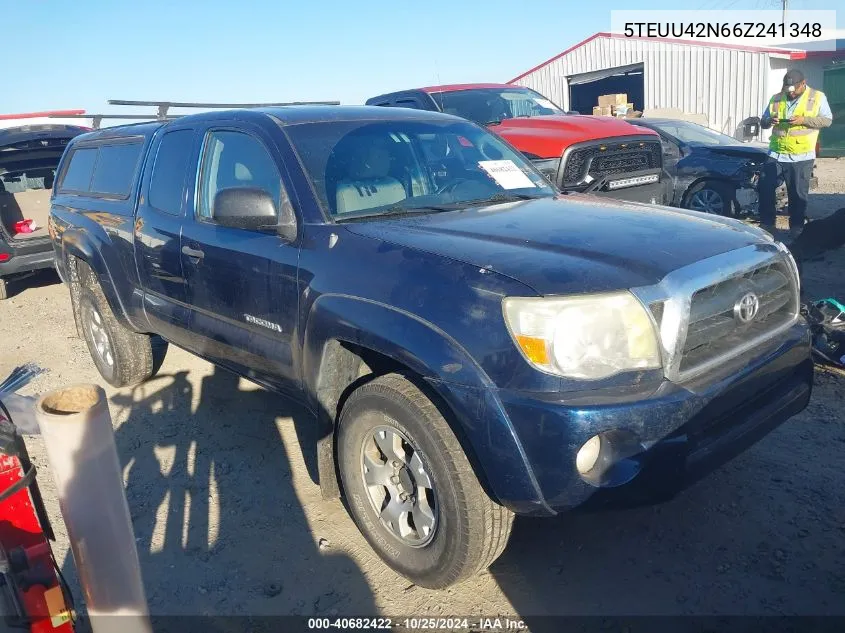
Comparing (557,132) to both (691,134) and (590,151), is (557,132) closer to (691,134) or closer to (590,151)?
(590,151)

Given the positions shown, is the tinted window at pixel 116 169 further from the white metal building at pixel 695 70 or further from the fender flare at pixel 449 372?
the white metal building at pixel 695 70

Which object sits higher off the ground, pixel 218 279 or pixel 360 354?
pixel 218 279

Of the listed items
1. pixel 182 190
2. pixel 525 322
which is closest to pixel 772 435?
pixel 525 322

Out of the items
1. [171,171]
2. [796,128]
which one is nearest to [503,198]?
[171,171]

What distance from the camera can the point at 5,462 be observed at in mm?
1657

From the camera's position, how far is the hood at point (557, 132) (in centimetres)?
690

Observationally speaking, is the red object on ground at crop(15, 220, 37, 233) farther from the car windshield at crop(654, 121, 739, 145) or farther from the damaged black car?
the car windshield at crop(654, 121, 739, 145)

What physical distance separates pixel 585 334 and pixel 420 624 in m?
1.30

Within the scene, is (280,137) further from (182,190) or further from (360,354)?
(360,354)

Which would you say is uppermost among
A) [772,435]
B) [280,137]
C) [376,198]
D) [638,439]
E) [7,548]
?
[280,137]

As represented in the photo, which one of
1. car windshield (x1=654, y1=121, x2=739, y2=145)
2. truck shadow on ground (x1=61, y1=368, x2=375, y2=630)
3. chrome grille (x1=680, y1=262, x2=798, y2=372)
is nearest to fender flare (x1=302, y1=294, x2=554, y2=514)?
chrome grille (x1=680, y1=262, x2=798, y2=372)

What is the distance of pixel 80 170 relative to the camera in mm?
5512

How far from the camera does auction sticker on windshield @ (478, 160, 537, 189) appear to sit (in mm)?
3695

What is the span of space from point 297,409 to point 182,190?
5.27 feet
